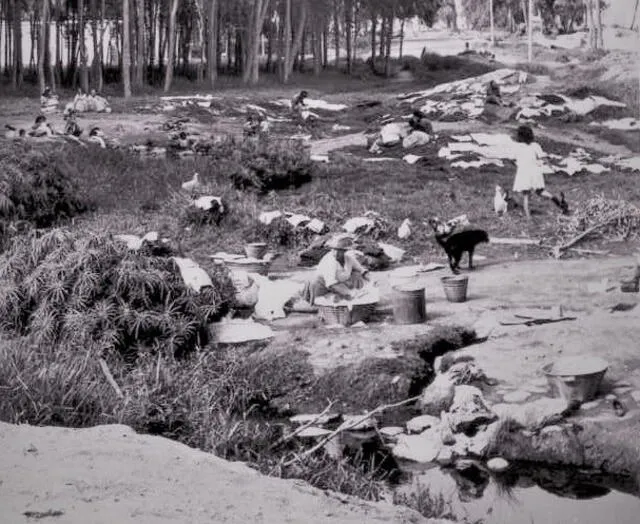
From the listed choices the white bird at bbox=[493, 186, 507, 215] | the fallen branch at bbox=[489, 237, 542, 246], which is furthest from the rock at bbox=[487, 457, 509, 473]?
the white bird at bbox=[493, 186, 507, 215]

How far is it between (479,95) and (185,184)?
29.1ft

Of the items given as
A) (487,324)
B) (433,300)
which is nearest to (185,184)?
(433,300)

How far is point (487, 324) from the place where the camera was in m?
5.88

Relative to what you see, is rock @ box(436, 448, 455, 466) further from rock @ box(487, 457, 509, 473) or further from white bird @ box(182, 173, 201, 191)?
white bird @ box(182, 173, 201, 191)

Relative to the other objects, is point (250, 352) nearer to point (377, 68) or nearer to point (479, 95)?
point (479, 95)

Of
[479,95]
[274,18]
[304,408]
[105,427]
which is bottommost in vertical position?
[304,408]

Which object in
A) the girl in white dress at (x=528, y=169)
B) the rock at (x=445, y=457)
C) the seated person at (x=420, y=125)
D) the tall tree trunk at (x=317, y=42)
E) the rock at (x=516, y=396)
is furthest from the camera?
the tall tree trunk at (x=317, y=42)

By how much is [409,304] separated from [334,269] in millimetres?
640

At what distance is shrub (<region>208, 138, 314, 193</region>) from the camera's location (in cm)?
1109

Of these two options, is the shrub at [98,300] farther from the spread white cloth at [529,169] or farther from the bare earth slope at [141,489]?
the spread white cloth at [529,169]

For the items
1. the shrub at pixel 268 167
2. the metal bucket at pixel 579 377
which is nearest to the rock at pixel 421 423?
the metal bucket at pixel 579 377

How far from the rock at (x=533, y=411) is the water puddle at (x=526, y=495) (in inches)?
10.2

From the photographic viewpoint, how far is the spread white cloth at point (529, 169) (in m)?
8.97

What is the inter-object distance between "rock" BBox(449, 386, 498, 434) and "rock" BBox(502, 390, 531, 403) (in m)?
0.14
